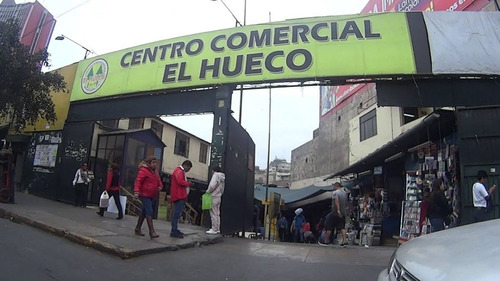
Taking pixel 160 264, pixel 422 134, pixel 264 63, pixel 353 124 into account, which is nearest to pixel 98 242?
pixel 160 264

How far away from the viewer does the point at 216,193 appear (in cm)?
827

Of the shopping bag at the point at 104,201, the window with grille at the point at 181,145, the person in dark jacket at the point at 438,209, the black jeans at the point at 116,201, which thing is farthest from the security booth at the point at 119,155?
the person in dark jacket at the point at 438,209

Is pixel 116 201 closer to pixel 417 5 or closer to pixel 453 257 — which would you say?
pixel 453 257

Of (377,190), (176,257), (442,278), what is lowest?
(176,257)

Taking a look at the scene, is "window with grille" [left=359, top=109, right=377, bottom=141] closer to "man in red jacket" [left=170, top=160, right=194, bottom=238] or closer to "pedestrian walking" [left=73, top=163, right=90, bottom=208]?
"pedestrian walking" [left=73, top=163, right=90, bottom=208]

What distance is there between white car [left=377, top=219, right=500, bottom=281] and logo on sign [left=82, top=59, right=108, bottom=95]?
10894 mm

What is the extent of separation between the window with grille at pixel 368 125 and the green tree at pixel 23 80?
14.9m

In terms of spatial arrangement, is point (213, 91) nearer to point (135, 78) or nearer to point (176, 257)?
point (135, 78)

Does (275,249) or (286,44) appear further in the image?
(286,44)

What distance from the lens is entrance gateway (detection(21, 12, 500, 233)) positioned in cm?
838

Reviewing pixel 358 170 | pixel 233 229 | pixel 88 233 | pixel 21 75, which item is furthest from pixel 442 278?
pixel 358 170

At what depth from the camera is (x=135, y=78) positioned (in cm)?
1057

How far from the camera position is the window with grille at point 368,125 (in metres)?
19.3

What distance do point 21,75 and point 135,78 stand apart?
3293mm
